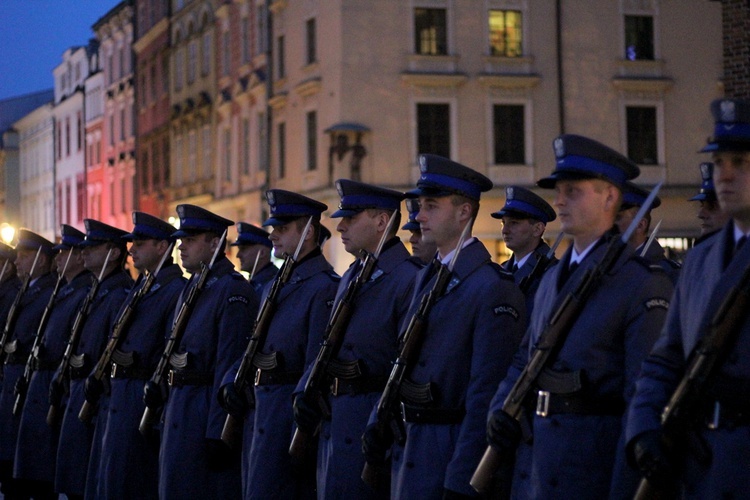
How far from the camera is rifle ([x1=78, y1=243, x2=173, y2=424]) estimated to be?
10391 millimetres

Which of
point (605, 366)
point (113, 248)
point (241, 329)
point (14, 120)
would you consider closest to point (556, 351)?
point (605, 366)

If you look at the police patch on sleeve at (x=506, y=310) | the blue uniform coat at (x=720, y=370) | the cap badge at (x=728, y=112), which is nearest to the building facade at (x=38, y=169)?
→ the police patch on sleeve at (x=506, y=310)

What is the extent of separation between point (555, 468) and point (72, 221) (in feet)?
206

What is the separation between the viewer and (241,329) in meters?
9.53

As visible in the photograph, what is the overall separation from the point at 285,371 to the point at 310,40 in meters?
29.4

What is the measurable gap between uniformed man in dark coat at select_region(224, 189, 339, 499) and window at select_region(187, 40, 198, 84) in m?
40.0

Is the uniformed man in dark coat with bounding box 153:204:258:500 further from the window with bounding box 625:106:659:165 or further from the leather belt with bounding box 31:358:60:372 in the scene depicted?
the window with bounding box 625:106:659:165

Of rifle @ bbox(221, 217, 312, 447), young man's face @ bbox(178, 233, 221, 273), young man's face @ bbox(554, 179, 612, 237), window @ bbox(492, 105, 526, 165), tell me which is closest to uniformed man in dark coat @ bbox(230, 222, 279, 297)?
young man's face @ bbox(178, 233, 221, 273)

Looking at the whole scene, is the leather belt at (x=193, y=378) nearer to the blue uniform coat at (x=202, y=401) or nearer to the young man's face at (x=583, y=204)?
the blue uniform coat at (x=202, y=401)

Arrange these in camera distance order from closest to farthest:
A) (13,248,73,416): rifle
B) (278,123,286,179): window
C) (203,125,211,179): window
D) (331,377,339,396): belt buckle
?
(331,377,339,396): belt buckle < (13,248,73,416): rifle < (278,123,286,179): window < (203,125,211,179): window

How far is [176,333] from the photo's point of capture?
9664 millimetres

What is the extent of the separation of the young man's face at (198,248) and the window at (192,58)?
127 feet

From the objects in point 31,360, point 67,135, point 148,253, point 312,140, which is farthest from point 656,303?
point 67,135

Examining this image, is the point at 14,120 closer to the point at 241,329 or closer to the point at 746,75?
the point at 746,75
